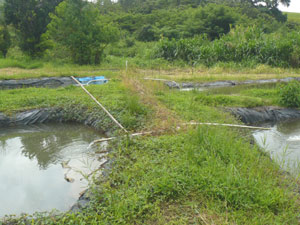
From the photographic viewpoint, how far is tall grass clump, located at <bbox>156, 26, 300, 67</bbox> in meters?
14.0

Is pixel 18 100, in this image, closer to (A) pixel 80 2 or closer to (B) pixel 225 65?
(A) pixel 80 2

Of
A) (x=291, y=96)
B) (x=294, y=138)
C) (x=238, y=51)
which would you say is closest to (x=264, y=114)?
(x=291, y=96)

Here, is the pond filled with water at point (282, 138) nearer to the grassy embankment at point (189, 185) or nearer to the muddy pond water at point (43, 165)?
the grassy embankment at point (189, 185)

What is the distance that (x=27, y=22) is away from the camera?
46.3 feet

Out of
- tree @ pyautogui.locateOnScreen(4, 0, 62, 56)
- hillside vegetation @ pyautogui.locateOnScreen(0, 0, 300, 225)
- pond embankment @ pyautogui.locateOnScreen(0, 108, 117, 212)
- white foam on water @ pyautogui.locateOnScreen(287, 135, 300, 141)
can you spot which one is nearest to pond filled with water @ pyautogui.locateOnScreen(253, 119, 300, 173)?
white foam on water @ pyautogui.locateOnScreen(287, 135, 300, 141)

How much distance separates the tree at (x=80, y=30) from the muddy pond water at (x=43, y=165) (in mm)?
7328

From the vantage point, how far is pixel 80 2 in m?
13.0

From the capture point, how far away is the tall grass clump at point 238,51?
14.0 m

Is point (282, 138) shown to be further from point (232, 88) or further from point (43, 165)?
point (232, 88)

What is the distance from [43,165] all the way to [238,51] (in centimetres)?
1228

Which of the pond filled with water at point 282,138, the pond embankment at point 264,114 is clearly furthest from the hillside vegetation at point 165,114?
the pond filled with water at point 282,138

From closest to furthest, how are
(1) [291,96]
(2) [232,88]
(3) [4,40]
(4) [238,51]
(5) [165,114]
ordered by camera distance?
(5) [165,114] → (1) [291,96] → (2) [232,88] → (4) [238,51] → (3) [4,40]

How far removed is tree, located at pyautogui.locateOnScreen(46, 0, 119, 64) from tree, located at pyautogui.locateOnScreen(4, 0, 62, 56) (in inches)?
69.8

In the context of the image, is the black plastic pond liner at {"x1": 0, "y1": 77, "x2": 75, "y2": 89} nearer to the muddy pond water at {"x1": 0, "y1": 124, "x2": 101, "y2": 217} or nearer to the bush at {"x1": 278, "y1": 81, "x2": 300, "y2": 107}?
the muddy pond water at {"x1": 0, "y1": 124, "x2": 101, "y2": 217}
